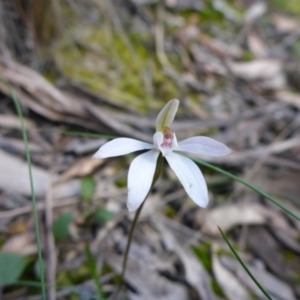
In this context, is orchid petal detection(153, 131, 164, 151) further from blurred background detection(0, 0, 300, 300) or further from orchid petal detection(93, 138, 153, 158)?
A: blurred background detection(0, 0, 300, 300)

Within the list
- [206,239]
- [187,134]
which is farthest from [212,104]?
[206,239]

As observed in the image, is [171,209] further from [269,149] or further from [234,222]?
[269,149]

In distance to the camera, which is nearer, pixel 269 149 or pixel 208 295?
pixel 208 295

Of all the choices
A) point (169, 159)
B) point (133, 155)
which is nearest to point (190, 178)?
point (169, 159)

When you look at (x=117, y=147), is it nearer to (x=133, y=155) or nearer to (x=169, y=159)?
(x=169, y=159)

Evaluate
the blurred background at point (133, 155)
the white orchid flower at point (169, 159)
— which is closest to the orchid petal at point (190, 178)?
the white orchid flower at point (169, 159)

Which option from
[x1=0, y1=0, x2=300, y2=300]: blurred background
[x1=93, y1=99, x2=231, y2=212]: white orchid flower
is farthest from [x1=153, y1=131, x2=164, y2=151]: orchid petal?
[x1=0, y1=0, x2=300, y2=300]: blurred background

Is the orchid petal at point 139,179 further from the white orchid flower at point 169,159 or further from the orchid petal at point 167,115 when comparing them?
the orchid petal at point 167,115
